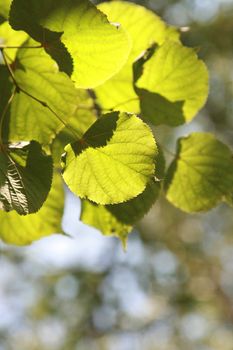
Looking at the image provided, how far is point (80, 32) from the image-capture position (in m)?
0.86

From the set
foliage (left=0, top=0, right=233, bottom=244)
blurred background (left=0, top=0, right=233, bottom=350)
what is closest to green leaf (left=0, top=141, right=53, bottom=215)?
foliage (left=0, top=0, right=233, bottom=244)

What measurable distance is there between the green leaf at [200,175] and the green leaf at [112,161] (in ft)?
1.14

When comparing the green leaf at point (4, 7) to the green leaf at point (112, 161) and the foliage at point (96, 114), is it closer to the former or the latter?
the foliage at point (96, 114)

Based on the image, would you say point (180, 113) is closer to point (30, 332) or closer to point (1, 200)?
point (1, 200)

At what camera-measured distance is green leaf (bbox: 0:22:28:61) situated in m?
1.05

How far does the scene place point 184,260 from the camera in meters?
8.10

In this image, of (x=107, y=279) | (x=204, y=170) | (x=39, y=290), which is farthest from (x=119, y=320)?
(x=204, y=170)

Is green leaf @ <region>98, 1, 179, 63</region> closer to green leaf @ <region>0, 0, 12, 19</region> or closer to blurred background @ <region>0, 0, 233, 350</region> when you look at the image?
green leaf @ <region>0, 0, 12, 19</region>

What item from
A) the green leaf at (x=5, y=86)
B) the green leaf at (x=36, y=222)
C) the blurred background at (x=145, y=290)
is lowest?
the blurred background at (x=145, y=290)

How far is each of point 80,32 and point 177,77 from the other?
0.31m

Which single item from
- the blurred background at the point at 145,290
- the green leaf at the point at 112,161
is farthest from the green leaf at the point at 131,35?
the blurred background at the point at 145,290

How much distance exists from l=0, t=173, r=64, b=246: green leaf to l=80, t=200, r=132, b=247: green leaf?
66 millimetres

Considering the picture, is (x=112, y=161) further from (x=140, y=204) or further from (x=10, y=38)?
(x=10, y=38)

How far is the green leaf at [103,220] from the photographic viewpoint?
114 centimetres
